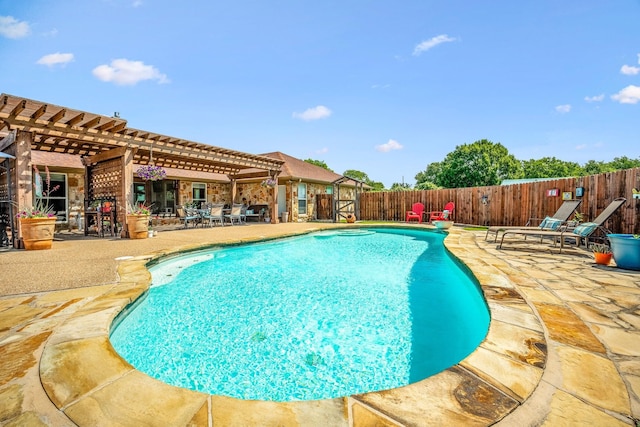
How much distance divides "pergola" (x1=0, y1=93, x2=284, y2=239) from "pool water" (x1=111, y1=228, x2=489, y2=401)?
4048 mm

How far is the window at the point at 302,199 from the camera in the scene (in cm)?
1481

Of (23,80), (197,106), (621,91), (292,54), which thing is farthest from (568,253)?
(621,91)

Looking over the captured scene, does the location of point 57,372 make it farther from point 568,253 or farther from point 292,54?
point 292,54

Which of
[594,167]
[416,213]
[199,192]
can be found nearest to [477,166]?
[416,213]

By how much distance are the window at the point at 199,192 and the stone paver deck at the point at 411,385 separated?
1176cm

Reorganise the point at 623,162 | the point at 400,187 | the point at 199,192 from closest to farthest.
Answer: the point at 199,192 < the point at 400,187 < the point at 623,162

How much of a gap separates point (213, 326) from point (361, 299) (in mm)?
1911

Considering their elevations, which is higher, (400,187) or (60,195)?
(400,187)

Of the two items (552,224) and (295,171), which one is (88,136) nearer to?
(295,171)

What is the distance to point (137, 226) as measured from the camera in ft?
23.7

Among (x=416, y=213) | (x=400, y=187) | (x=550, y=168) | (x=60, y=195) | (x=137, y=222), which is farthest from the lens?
(x=550, y=168)

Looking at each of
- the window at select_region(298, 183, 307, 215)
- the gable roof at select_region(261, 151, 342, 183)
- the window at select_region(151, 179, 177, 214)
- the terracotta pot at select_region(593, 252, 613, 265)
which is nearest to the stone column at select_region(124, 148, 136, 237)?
the window at select_region(151, 179, 177, 214)

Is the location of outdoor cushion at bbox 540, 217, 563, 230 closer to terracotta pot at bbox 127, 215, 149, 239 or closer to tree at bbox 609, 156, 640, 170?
terracotta pot at bbox 127, 215, 149, 239

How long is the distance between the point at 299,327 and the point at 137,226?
21.3ft
